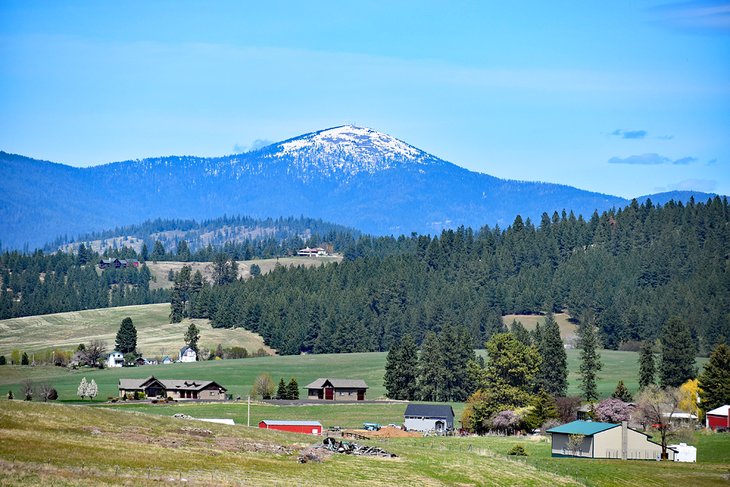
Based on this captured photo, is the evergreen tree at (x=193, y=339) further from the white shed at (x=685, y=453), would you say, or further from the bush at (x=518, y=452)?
the white shed at (x=685, y=453)

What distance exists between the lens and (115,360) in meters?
185

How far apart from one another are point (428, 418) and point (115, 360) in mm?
89943

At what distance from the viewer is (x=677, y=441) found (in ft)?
311

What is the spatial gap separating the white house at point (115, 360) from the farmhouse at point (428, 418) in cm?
8399

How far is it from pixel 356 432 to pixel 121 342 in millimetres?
106674

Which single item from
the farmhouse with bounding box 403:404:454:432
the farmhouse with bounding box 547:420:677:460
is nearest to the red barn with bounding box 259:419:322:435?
the farmhouse with bounding box 403:404:454:432

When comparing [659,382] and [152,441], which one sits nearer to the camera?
[152,441]

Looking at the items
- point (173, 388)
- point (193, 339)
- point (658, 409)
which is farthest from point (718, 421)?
point (193, 339)

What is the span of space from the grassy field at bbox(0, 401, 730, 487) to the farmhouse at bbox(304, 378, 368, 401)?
55.4 meters

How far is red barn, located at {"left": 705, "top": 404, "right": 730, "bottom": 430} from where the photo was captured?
107m

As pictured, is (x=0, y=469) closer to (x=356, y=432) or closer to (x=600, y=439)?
(x=356, y=432)

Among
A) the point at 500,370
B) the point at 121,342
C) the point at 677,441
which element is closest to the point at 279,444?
the point at 677,441

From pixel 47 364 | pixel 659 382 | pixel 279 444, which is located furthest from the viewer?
pixel 47 364

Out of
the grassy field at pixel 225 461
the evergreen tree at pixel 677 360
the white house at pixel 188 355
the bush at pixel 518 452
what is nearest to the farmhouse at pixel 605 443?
the bush at pixel 518 452
